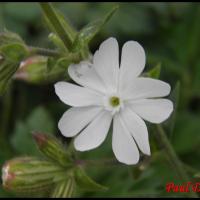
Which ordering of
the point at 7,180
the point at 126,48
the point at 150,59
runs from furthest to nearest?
the point at 150,59, the point at 7,180, the point at 126,48

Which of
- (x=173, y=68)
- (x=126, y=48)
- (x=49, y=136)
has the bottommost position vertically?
(x=173, y=68)

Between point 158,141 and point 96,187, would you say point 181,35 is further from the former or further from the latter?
point 96,187

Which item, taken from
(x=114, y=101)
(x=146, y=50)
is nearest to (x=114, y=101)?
(x=114, y=101)

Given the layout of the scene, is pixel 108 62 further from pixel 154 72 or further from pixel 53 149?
pixel 53 149

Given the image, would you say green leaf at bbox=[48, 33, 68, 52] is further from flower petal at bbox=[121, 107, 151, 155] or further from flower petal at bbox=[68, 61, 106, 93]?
flower petal at bbox=[121, 107, 151, 155]

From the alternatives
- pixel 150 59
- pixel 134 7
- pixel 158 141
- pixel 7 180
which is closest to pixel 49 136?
pixel 7 180

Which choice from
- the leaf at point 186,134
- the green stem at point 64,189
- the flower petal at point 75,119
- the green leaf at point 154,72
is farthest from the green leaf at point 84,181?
the leaf at point 186,134
